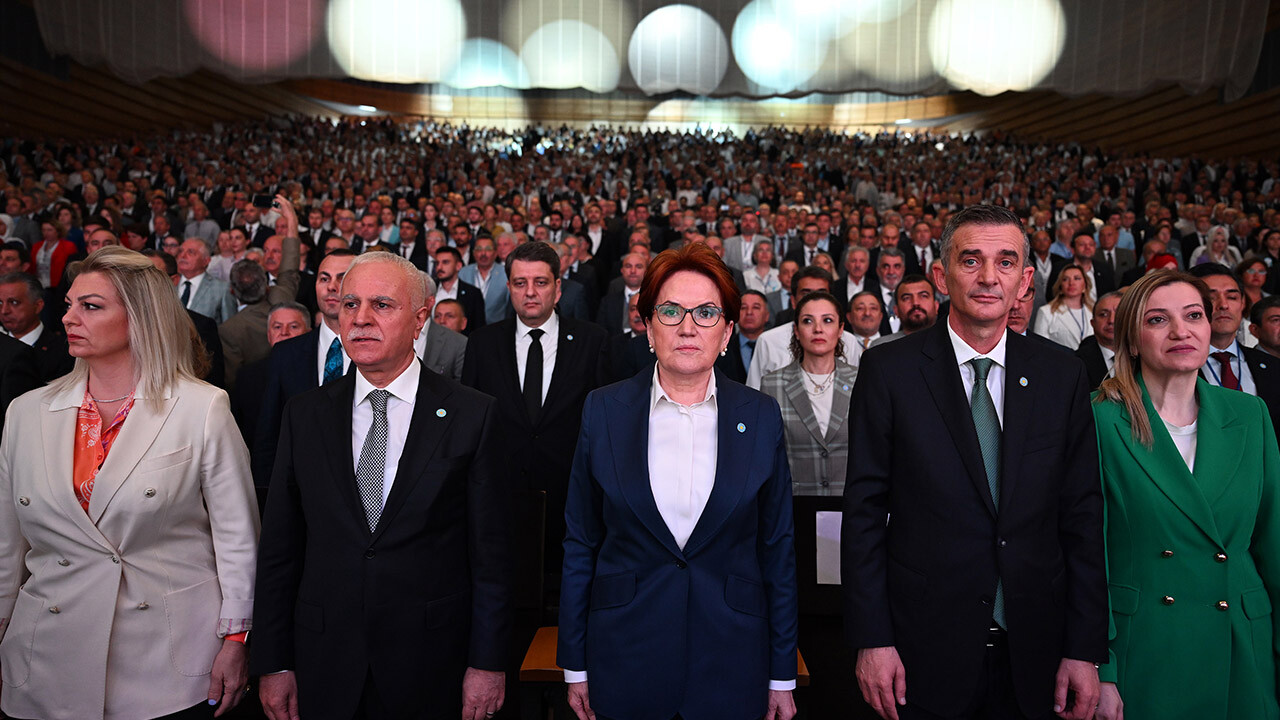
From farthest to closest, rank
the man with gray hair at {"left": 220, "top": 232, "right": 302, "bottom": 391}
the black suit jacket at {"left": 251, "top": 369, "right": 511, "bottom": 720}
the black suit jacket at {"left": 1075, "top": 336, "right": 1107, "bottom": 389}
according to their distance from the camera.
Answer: the man with gray hair at {"left": 220, "top": 232, "right": 302, "bottom": 391}, the black suit jacket at {"left": 1075, "top": 336, "right": 1107, "bottom": 389}, the black suit jacket at {"left": 251, "top": 369, "right": 511, "bottom": 720}

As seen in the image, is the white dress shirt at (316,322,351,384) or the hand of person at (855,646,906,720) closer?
the hand of person at (855,646,906,720)

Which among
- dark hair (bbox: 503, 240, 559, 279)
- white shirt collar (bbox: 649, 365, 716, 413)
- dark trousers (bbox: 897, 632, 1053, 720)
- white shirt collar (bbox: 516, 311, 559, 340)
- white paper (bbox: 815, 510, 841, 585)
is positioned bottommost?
dark trousers (bbox: 897, 632, 1053, 720)

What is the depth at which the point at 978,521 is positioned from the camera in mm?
1698

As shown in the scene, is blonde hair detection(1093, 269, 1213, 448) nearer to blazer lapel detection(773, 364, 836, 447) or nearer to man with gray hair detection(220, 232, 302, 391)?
blazer lapel detection(773, 364, 836, 447)

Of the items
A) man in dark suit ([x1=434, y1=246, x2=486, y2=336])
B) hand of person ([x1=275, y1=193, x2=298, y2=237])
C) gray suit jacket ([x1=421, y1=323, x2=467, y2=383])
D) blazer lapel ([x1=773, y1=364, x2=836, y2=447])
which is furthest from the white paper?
hand of person ([x1=275, y1=193, x2=298, y2=237])

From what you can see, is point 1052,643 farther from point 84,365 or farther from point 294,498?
point 84,365

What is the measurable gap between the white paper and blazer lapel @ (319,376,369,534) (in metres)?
1.35

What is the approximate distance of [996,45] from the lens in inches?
499

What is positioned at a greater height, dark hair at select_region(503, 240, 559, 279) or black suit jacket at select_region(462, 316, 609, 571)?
dark hair at select_region(503, 240, 559, 279)

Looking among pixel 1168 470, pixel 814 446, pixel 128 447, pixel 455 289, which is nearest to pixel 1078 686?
pixel 1168 470

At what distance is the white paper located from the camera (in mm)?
2491

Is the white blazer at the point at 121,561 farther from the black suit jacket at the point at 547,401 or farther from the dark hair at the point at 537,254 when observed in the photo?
the dark hair at the point at 537,254

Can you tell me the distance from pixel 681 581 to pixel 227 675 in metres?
1.03

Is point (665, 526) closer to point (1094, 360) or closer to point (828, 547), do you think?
point (828, 547)
